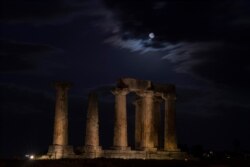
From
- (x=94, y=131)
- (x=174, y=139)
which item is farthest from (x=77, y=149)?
(x=174, y=139)

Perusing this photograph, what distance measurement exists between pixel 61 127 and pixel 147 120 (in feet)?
43.3

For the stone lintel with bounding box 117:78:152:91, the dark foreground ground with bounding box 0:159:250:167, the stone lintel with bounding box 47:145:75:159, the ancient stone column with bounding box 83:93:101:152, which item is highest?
the stone lintel with bounding box 117:78:152:91

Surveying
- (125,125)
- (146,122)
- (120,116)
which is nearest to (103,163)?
(120,116)

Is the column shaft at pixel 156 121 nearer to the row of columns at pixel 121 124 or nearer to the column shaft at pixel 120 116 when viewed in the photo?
the row of columns at pixel 121 124

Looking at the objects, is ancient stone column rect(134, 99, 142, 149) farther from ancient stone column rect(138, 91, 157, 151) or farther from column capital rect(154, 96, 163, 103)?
ancient stone column rect(138, 91, 157, 151)

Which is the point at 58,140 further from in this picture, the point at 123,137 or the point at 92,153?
the point at 123,137

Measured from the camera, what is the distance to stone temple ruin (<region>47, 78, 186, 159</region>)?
7081 centimetres

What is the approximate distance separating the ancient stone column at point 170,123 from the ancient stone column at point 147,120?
3.55 m

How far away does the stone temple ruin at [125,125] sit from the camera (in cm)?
7081

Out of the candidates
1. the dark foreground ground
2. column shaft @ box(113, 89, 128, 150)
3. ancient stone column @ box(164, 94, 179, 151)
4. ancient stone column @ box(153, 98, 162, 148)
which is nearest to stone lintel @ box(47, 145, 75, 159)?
column shaft @ box(113, 89, 128, 150)

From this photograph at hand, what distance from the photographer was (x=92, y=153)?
7075 centimetres

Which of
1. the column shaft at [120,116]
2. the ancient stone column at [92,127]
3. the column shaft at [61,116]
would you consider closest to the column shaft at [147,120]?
the column shaft at [120,116]

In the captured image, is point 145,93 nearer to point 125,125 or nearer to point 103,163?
point 125,125

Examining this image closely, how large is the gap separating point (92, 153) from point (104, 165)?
17.3 meters
